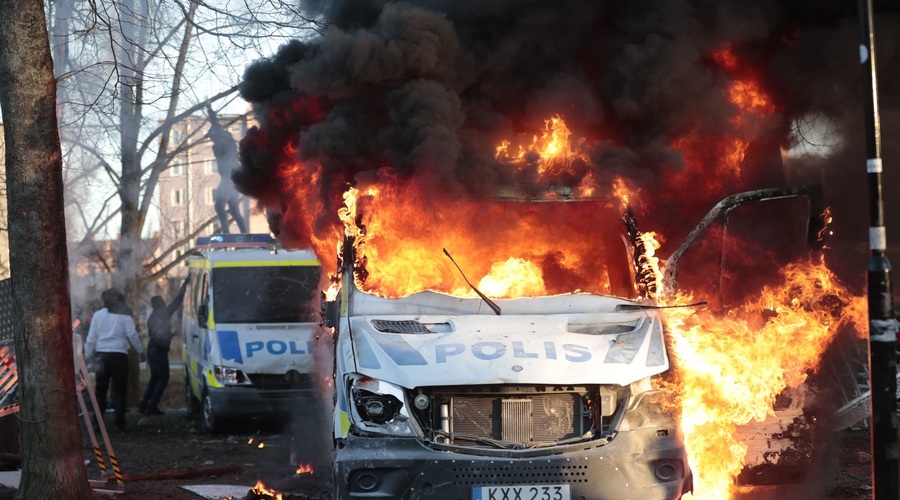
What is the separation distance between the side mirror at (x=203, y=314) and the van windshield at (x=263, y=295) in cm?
26

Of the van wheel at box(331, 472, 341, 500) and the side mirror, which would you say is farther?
the side mirror

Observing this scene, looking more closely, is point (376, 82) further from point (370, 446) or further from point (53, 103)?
point (370, 446)

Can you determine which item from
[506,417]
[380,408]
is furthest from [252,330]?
[506,417]

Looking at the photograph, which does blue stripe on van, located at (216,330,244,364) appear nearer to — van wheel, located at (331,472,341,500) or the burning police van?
the burning police van

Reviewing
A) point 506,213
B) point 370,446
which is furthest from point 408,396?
point 506,213

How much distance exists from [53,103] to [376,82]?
2.76 meters

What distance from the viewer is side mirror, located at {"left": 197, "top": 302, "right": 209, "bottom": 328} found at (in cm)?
1368

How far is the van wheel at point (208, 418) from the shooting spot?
43.1 ft

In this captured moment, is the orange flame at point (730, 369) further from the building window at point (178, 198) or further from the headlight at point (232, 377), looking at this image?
the building window at point (178, 198)

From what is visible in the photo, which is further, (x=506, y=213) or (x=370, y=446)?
(x=506, y=213)

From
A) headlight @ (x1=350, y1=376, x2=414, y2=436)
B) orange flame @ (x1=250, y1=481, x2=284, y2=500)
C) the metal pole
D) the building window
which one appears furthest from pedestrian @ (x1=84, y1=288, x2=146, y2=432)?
the building window

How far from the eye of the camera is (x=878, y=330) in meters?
6.17

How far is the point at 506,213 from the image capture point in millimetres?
7637

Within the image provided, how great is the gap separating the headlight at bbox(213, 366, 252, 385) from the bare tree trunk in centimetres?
529
